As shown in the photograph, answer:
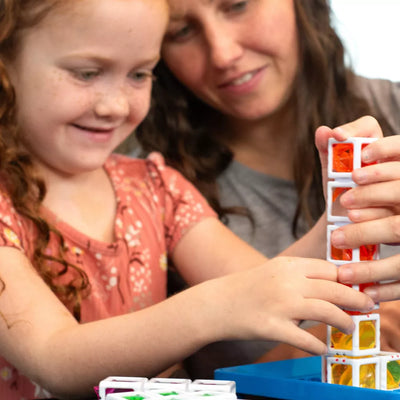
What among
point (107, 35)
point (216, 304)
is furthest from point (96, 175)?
point (216, 304)

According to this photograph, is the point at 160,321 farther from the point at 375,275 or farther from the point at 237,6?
the point at 237,6

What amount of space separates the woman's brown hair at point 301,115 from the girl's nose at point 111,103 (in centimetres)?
42

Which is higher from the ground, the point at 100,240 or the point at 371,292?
the point at 100,240

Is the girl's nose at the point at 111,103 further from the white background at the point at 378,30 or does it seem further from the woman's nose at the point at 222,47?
→ the white background at the point at 378,30

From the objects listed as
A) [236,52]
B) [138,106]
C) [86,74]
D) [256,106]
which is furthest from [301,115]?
[86,74]

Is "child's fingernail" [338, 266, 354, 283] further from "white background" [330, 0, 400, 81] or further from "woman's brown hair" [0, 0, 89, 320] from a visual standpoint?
"white background" [330, 0, 400, 81]

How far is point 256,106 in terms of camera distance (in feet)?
5.15

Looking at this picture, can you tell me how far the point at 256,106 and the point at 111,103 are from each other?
18.0 inches

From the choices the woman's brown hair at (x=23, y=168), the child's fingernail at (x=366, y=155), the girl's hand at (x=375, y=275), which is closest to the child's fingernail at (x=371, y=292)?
the girl's hand at (x=375, y=275)

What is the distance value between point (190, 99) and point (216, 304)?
3.14 feet

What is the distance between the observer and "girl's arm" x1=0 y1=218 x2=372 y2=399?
0.82m

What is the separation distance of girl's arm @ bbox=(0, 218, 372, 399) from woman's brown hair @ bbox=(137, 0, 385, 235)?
0.65 metres

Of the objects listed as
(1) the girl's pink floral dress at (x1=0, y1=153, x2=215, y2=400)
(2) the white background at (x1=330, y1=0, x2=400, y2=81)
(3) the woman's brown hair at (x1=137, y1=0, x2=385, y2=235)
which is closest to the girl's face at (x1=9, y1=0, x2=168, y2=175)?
Result: (1) the girl's pink floral dress at (x1=0, y1=153, x2=215, y2=400)

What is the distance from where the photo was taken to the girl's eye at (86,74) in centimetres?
118
